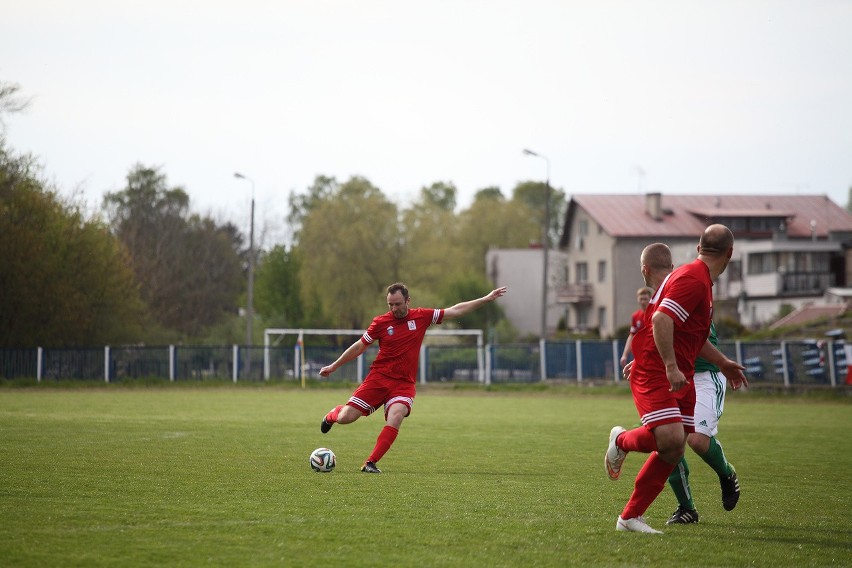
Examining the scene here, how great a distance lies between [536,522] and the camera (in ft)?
25.2

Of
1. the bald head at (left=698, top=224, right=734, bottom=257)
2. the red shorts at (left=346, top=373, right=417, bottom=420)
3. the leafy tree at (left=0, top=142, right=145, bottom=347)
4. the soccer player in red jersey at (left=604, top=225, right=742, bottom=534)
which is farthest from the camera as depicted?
the leafy tree at (left=0, top=142, right=145, bottom=347)

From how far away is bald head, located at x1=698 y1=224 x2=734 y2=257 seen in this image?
7371 millimetres

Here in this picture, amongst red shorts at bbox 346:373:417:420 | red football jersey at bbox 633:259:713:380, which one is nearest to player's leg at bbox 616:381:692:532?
red football jersey at bbox 633:259:713:380

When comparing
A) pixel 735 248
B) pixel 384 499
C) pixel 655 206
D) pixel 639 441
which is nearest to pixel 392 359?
pixel 384 499

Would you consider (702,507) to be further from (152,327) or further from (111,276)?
(152,327)

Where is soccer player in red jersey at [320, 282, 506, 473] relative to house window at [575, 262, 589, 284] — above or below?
below

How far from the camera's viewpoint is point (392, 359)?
11.8 metres

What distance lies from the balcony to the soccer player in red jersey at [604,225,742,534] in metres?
62.6

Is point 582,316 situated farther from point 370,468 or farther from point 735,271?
point 370,468

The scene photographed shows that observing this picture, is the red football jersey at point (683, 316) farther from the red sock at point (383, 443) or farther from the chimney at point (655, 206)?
the chimney at point (655, 206)

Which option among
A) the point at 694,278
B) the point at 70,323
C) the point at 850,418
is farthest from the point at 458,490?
the point at 70,323

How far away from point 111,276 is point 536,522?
35.3 meters

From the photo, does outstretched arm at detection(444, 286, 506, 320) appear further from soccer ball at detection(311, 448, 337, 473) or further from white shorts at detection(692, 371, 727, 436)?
white shorts at detection(692, 371, 727, 436)

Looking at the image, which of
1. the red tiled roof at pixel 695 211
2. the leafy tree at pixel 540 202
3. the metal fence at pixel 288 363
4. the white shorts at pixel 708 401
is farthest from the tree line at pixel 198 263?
the white shorts at pixel 708 401
